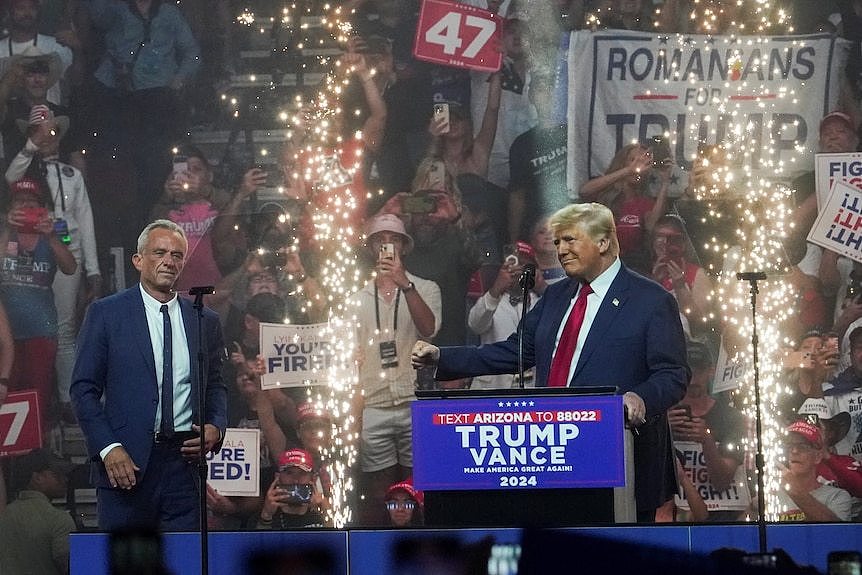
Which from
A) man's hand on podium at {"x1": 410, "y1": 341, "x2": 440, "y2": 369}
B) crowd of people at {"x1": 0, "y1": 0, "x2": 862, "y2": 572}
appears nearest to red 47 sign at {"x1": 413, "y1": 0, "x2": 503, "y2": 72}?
crowd of people at {"x1": 0, "y1": 0, "x2": 862, "y2": 572}

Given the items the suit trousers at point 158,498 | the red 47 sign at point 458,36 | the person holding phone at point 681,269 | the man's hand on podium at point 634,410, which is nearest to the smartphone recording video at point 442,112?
the red 47 sign at point 458,36

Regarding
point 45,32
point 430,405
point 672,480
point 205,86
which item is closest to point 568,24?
point 205,86

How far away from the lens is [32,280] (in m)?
7.48

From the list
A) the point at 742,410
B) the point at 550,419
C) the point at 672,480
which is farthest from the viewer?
the point at 742,410

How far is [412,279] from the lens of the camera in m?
7.34

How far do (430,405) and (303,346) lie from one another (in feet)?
11.5

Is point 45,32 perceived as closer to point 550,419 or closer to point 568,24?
point 568,24

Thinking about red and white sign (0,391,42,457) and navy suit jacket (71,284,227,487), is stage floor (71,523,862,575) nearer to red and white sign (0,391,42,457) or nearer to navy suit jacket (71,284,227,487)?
navy suit jacket (71,284,227,487)

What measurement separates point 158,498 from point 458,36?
3.67 metres

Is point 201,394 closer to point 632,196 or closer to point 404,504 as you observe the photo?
point 404,504

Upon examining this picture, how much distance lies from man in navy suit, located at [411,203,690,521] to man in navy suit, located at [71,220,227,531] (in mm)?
869

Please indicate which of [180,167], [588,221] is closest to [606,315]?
[588,221]

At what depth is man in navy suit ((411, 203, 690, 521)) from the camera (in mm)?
4527

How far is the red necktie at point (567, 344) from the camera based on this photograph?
15.4ft
